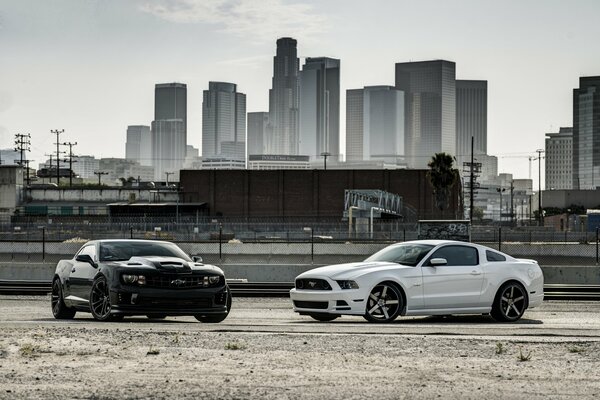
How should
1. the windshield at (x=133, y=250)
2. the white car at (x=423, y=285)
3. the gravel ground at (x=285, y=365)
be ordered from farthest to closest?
the windshield at (x=133, y=250), the white car at (x=423, y=285), the gravel ground at (x=285, y=365)

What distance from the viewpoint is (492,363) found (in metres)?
11.7

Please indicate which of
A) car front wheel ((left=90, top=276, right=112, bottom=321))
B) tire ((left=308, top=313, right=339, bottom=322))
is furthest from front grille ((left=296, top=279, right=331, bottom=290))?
car front wheel ((left=90, top=276, right=112, bottom=321))

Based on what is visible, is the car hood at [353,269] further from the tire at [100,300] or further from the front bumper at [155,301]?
the tire at [100,300]

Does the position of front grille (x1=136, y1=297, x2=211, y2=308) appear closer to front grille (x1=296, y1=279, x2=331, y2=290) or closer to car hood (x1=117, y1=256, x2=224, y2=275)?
car hood (x1=117, y1=256, x2=224, y2=275)

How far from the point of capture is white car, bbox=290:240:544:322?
17.1m

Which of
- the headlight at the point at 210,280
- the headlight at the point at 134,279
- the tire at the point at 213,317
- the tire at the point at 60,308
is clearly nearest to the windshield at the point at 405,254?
the tire at the point at 213,317

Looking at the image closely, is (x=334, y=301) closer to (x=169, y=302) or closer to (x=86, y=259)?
(x=169, y=302)

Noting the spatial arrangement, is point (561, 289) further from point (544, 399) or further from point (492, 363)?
point (544, 399)

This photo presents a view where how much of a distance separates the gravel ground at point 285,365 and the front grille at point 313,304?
2.76 metres

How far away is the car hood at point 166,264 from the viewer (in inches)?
660

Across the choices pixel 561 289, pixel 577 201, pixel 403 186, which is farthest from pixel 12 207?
pixel 577 201

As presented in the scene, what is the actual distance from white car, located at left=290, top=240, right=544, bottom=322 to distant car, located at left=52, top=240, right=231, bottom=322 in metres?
1.63

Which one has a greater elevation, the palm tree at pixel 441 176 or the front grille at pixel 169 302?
the palm tree at pixel 441 176

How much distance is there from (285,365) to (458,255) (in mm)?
7405
